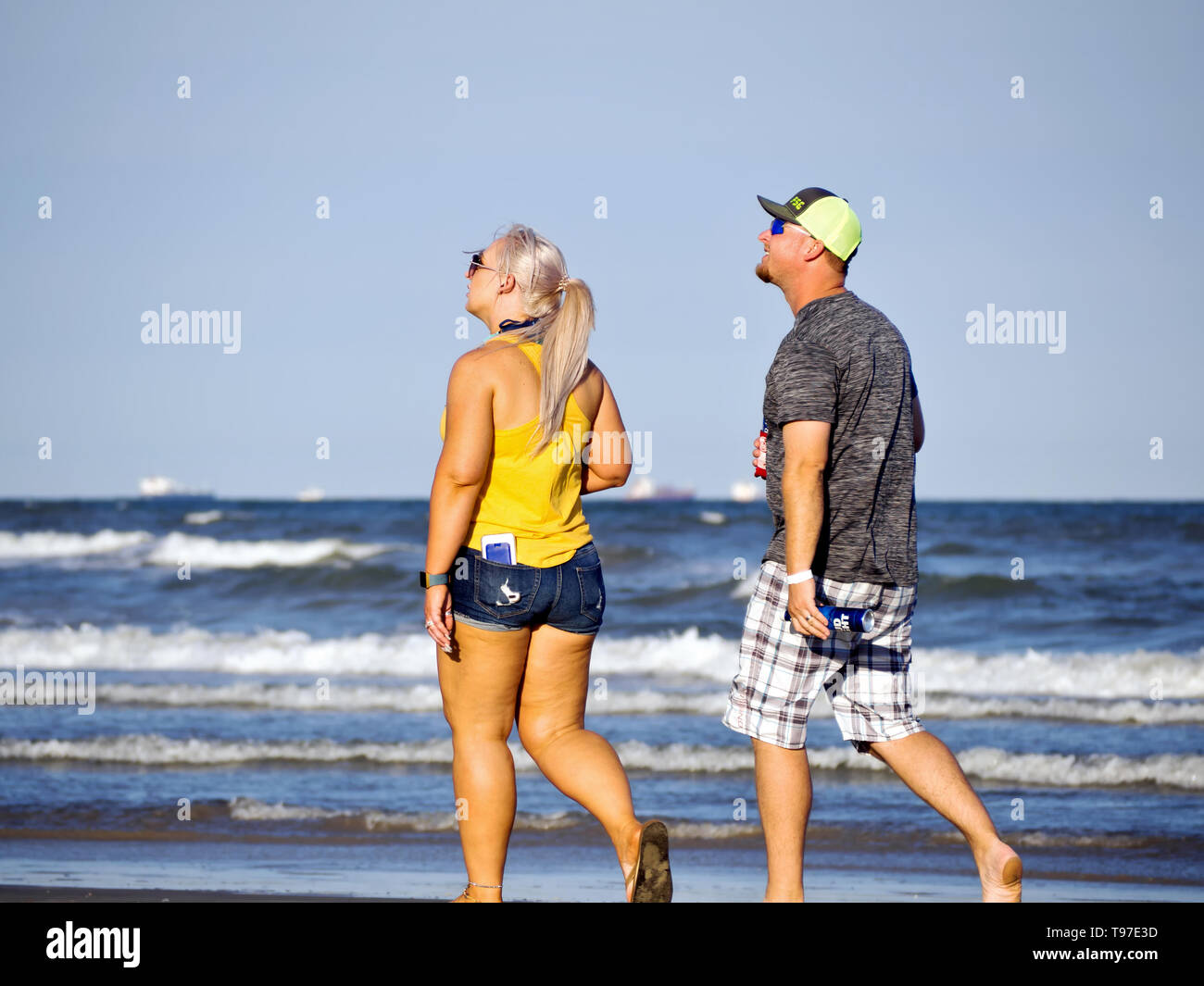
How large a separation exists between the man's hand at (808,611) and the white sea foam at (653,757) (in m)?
4.02

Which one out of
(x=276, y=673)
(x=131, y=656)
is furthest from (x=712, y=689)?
(x=131, y=656)

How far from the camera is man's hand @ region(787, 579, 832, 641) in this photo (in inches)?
117

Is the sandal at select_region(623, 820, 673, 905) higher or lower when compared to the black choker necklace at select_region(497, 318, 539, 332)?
lower

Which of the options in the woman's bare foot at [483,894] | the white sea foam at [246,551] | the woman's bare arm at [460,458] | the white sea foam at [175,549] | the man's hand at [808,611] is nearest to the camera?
the man's hand at [808,611]

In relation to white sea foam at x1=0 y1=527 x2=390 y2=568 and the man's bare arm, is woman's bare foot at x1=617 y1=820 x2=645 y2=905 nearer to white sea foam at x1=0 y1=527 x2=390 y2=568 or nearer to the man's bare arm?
the man's bare arm

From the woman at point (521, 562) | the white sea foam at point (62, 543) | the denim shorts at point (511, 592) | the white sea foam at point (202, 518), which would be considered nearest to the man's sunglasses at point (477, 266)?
the woman at point (521, 562)

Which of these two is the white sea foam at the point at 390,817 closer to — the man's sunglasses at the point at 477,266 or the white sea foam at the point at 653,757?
the white sea foam at the point at 653,757

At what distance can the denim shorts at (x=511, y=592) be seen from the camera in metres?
3.15

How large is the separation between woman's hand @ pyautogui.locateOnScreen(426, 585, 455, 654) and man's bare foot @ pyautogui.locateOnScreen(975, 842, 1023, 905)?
4.80ft

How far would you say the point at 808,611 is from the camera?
9.80 ft

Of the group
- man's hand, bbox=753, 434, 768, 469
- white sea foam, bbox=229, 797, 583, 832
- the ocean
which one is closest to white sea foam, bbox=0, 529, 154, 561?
the ocean

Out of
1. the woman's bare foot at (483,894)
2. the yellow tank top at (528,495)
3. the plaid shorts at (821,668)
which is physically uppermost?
the yellow tank top at (528,495)
